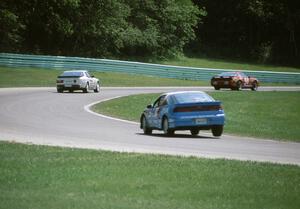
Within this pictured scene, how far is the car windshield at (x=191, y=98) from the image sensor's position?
70.4ft

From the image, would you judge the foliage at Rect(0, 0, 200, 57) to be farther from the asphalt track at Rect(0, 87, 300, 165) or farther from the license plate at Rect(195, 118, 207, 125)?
the license plate at Rect(195, 118, 207, 125)

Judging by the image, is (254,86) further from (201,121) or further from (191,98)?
(201,121)

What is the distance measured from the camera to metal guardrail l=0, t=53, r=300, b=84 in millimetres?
54250

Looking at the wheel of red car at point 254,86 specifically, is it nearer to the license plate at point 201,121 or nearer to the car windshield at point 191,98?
the car windshield at point 191,98

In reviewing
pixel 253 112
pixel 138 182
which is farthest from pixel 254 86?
pixel 138 182

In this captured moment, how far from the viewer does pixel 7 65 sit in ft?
177

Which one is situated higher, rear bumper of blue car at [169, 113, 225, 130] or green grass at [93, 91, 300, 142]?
rear bumper of blue car at [169, 113, 225, 130]

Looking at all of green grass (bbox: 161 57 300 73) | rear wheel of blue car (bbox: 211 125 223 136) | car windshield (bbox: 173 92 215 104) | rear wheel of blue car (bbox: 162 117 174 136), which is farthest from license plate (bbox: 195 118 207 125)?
green grass (bbox: 161 57 300 73)

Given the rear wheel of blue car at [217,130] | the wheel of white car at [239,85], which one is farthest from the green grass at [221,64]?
the rear wheel of blue car at [217,130]

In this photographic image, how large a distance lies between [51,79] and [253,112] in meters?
21.3

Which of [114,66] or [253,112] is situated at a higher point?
[253,112]

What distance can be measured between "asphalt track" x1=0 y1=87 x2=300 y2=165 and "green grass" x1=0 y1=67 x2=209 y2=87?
650 inches

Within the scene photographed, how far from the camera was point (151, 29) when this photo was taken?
6950 centimetres

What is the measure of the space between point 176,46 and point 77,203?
63.4 m
